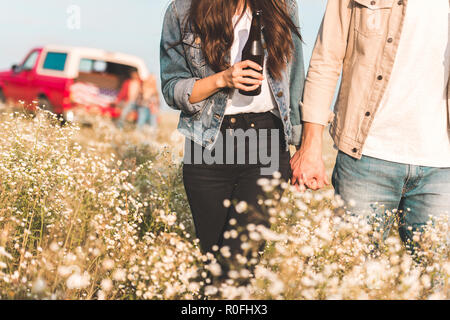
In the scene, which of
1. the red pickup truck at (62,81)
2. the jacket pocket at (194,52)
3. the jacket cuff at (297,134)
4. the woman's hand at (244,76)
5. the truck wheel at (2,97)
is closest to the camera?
the woman's hand at (244,76)

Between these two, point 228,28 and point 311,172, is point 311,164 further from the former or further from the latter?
point 228,28

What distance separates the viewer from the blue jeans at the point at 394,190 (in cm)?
311

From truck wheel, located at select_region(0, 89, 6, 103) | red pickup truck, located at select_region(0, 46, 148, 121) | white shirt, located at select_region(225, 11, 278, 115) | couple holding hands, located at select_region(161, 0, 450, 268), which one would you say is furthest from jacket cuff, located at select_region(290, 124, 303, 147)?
truck wheel, located at select_region(0, 89, 6, 103)

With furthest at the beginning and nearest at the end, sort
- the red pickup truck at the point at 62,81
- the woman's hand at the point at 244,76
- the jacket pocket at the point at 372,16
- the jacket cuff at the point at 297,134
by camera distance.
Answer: the red pickup truck at the point at 62,81
the jacket cuff at the point at 297,134
the jacket pocket at the point at 372,16
the woman's hand at the point at 244,76

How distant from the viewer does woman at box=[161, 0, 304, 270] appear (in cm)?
316

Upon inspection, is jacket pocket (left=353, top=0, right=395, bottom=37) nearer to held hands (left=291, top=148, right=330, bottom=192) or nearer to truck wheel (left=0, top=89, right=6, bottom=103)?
held hands (left=291, top=148, right=330, bottom=192)

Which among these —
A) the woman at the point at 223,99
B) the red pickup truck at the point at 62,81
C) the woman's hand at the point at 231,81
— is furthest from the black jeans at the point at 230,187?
the red pickup truck at the point at 62,81

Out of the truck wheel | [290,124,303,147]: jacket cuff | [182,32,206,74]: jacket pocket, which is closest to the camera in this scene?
[182,32,206,74]: jacket pocket

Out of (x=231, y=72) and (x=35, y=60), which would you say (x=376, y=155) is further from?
(x=35, y=60)

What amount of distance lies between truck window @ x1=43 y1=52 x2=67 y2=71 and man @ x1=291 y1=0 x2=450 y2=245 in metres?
15.2

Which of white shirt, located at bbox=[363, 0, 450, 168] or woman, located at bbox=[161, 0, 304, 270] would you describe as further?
woman, located at bbox=[161, 0, 304, 270]

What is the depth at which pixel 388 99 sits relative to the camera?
314cm

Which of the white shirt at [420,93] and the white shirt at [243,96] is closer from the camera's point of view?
the white shirt at [420,93]

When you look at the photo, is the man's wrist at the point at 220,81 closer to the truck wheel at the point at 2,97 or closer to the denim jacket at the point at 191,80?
the denim jacket at the point at 191,80
